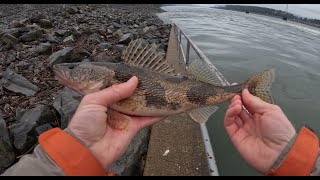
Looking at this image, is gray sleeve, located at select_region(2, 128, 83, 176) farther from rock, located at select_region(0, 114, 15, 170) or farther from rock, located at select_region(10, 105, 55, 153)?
rock, located at select_region(10, 105, 55, 153)

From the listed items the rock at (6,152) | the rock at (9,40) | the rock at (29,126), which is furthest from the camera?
the rock at (9,40)

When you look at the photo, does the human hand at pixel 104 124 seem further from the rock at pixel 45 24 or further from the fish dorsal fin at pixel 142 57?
the rock at pixel 45 24

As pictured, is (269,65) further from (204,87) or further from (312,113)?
(204,87)

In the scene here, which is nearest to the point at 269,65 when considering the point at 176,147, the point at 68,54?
the point at 68,54

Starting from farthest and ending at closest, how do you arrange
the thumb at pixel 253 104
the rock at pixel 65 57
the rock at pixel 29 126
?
the rock at pixel 65 57 → the rock at pixel 29 126 → the thumb at pixel 253 104

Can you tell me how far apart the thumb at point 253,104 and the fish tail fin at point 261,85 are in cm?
15

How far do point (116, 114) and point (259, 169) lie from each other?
4.85ft

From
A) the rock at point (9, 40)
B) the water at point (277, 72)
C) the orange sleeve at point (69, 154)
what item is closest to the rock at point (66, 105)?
the water at point (277, 72)

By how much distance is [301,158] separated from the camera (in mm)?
2508

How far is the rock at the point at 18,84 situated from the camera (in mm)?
6585

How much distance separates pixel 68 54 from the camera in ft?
27.3

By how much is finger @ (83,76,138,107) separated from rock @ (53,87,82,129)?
207 centimetres

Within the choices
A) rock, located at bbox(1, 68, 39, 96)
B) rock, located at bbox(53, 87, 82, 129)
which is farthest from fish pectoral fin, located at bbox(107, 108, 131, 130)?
rock, located at bbox(1, 68, 39, 96)

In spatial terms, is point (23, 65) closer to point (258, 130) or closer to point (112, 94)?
point (112, 94)
